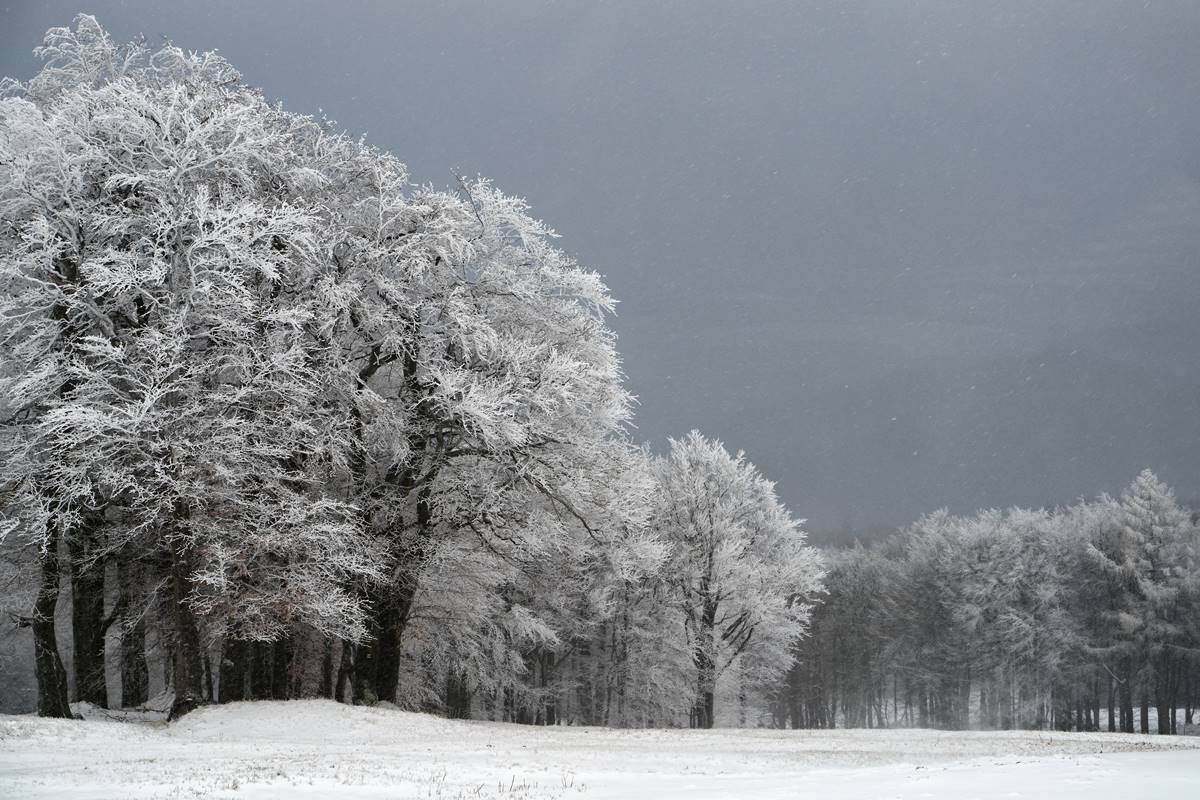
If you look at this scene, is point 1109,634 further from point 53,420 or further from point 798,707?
point 53,420

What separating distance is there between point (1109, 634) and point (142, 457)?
48333 mm

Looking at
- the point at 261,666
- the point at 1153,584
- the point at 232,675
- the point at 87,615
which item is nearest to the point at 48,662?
the point at 87,615

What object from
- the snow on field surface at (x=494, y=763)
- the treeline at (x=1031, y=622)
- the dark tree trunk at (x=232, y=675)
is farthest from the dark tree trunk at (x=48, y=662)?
the treeline at (x=1031, y=622)

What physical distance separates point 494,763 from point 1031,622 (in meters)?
46.3

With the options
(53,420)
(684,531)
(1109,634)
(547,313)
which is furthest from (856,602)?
(53,420)

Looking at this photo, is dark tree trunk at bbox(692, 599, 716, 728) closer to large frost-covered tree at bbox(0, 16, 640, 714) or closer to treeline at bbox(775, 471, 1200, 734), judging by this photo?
treeline at bbox(775, 471, 1200, 734)

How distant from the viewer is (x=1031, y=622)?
55250 mm

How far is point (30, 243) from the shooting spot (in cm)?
2189

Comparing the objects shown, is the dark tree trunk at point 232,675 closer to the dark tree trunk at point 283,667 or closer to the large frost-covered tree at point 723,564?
the dark tree trunk at point 283,667

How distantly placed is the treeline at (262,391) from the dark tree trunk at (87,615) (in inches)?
3.7

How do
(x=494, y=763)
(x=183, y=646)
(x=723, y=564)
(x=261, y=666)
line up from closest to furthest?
(x=494, y=763) < (x=183, y=646) < (x=261, y=666) < (x=723, y=564)

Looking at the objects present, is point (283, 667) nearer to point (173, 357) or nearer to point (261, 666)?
point (261, 666)

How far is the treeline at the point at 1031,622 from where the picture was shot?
50.1 m

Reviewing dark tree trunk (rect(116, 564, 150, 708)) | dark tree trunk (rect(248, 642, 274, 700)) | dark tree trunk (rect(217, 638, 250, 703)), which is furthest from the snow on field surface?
dark tree trunk (rect(248, 642, 274, 700))
